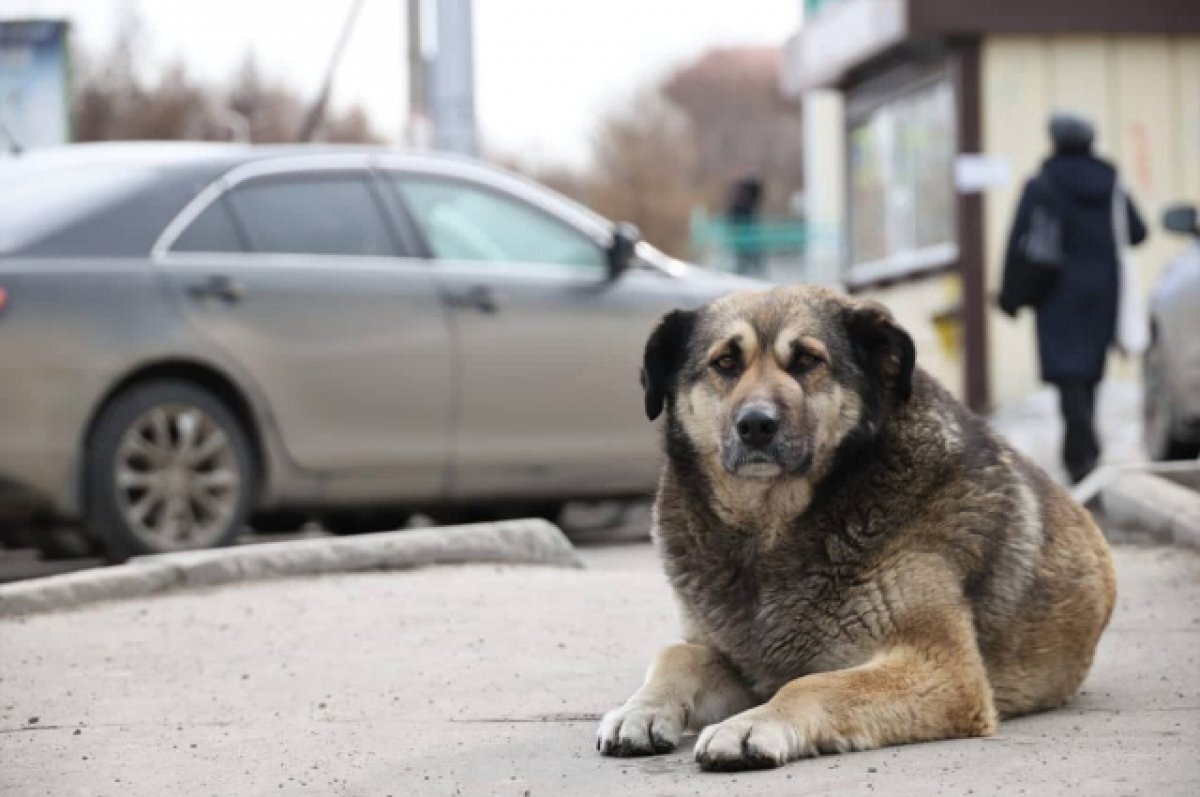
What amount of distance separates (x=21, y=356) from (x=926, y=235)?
13.6m

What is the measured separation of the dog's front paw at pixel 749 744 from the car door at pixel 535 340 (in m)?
5.53

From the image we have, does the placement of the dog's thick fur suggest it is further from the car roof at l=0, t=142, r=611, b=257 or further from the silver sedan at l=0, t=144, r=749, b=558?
the car roof at l=0, t=142, r=611, b=257

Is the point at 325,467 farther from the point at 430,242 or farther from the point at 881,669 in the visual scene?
the point at 881,669

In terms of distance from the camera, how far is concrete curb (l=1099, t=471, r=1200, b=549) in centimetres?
864

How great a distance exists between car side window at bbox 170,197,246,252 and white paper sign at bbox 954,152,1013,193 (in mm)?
10604

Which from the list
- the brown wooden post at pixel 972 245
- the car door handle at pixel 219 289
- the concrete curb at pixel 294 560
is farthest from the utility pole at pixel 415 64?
the concrete curb at pixel 294 560

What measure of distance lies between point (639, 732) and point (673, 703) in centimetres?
16

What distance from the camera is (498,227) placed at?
10484mm

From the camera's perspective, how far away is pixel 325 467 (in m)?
9.62

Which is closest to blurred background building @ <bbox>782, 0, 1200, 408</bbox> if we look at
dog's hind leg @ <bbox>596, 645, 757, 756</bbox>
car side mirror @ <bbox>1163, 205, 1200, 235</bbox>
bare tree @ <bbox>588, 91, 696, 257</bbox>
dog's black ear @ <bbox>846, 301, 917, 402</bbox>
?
car side mirror @ <bbox>1163, 205, 1200, 235</bbox>

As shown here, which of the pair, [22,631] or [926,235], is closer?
[22,631]

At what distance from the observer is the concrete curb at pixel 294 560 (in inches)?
296

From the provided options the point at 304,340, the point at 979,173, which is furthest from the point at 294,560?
the point at 979,173

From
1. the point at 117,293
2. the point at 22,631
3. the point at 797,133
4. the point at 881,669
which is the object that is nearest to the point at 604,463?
the point at 117,293
